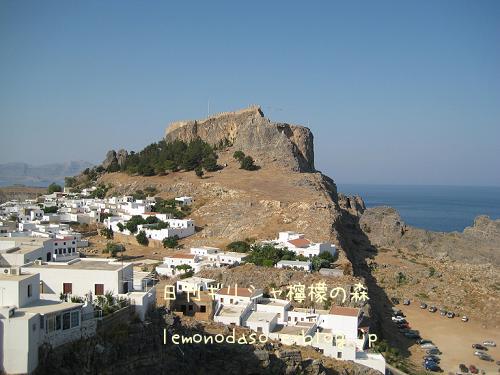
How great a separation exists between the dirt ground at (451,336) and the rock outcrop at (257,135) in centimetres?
2134

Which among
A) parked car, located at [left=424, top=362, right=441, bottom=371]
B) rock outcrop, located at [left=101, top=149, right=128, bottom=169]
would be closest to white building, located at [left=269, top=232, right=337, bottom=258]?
parked car, located at [left=424, top=362, right=441, bottom=371]

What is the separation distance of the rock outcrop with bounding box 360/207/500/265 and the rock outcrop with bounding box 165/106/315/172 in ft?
25.9

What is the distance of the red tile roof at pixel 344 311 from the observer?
70.1 ft

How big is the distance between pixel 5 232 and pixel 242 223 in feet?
44.0

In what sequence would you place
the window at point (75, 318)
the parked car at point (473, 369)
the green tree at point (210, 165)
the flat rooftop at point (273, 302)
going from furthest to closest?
the green tree at point (210, 165)
the flat rooftop at point (273, 302)
the parked car at point (473, 369)
the window at point (75, 318)

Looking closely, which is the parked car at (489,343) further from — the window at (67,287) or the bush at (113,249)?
the bush at (113,249)

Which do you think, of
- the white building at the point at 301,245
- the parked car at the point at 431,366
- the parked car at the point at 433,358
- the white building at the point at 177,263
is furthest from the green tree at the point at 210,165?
the parked car at the point at 431,366

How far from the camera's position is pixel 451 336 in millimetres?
25984

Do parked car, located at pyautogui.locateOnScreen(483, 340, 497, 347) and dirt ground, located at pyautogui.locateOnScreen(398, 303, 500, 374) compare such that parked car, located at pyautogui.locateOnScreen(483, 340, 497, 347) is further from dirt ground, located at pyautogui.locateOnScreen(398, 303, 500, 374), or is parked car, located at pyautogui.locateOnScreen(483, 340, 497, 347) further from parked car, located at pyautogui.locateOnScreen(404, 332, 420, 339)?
parked car, located at pyautogui.locateOnScreen(404, 332, 420, 339)

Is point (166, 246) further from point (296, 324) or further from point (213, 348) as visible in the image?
point (213, 348)

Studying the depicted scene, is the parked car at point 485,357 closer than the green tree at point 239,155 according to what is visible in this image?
Yes

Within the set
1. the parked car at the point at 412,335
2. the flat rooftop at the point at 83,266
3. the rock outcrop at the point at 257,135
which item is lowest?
the parked car at the point at 412,335

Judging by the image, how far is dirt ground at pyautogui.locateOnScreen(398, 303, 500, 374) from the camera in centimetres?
2270

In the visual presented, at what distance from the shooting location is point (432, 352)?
2358 cm
